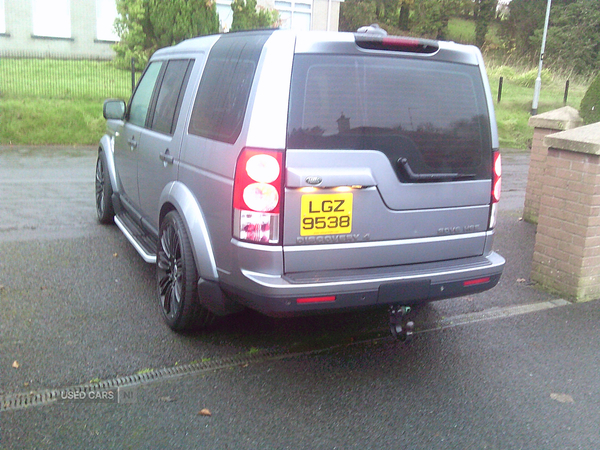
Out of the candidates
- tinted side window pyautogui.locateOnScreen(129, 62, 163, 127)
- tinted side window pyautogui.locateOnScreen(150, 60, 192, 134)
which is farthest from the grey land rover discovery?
tinted side window pyautogui.locateOnScreen(129, 62, 163, 127)

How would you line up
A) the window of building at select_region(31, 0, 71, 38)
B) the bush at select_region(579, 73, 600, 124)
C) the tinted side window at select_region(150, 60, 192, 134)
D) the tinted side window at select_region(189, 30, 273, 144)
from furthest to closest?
the window of building at select_region(31, 0, 71, 38) < the bush at select_region(579, 73, 600, 124) < the tinted side window at select_region(150, 60, 192, 134) < the tinted side window at select_region(189, 30, 273, 144)

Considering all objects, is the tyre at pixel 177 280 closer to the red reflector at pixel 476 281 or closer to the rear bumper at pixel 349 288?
the rear bumper at pixel 349 288

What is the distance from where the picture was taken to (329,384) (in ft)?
12.0

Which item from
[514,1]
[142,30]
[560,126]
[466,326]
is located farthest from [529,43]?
[466,326]

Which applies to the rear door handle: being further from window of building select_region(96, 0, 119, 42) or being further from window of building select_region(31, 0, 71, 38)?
window of building select_region(31, 0, 71, 38)

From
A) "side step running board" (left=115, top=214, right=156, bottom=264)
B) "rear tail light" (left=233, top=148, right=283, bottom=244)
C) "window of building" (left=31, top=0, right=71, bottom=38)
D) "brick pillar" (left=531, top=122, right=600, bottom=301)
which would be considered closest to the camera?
"rear tail light" (left=233, top=148, right=283, bottom=244)

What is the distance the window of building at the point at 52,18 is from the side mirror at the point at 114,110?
21.0 m

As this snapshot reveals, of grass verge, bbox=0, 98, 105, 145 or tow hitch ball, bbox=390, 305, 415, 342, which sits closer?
tow hitch ball, bbox=390, 305, 415, 342

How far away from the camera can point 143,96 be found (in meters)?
5.52

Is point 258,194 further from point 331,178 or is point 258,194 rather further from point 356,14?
point 356,14

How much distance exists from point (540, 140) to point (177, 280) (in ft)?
17.1

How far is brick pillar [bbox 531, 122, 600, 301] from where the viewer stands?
495 cm

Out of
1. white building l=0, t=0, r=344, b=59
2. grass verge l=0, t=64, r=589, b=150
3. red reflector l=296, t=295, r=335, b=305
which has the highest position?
white building l=0, t=0, r=344, b=59

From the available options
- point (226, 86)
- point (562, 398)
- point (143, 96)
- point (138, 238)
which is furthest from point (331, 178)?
point (143, 96)
